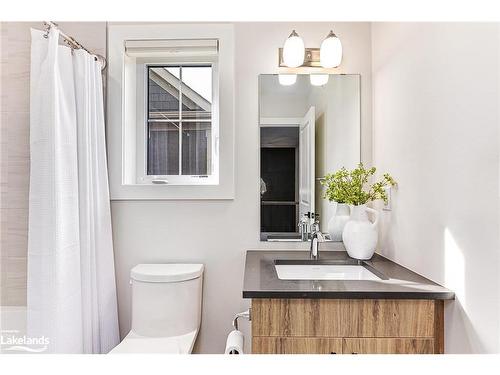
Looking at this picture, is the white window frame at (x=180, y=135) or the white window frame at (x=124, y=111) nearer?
the white window frame at (x=124, y=111)

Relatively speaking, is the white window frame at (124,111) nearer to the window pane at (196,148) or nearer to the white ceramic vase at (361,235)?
the window pane at (196,148)

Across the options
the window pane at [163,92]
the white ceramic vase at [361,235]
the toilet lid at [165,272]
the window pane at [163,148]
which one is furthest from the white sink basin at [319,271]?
the window pane at [163,92]

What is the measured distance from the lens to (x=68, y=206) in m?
1.38

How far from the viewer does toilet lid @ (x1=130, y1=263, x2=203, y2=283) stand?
1.55 metres

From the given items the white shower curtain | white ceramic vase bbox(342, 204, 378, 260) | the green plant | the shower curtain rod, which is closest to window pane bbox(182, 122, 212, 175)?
the white shower curtain

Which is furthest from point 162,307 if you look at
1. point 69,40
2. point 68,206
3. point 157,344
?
point 69,40

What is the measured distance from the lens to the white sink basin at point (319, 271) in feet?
4.66

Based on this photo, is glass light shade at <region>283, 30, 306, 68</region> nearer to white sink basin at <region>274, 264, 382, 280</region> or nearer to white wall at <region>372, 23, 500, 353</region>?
white wall at <region>372, 23, 500, 353</region>

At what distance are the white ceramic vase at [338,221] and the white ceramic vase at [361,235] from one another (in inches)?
7.7

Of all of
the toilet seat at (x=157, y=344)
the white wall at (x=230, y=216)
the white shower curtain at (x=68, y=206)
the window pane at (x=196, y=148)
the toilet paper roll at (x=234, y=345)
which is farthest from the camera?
the window pane at (x=196, y=148)

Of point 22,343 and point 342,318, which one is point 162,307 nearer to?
point 22,343
